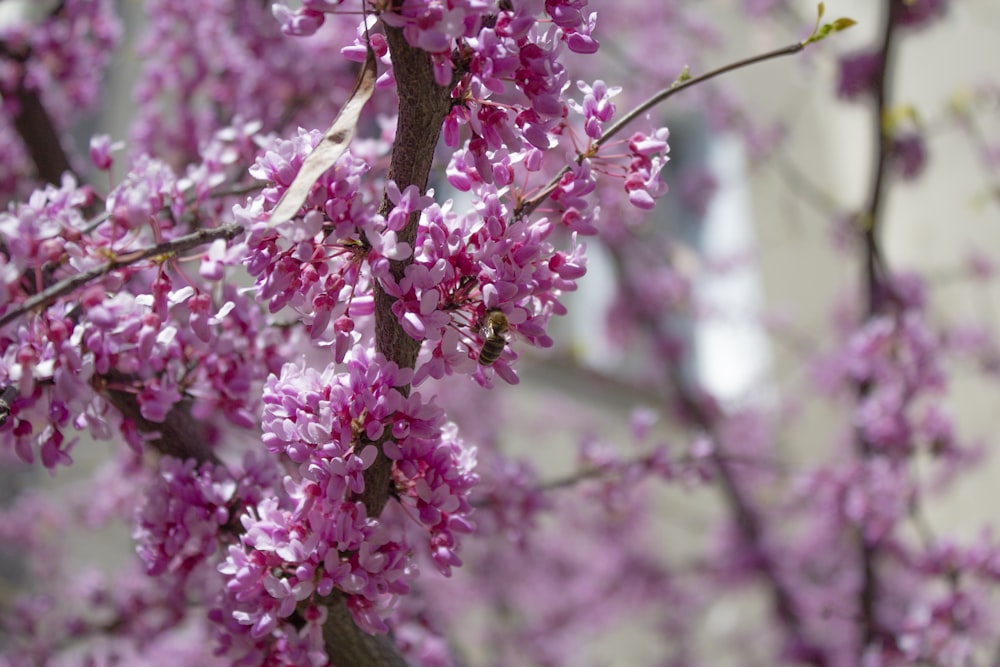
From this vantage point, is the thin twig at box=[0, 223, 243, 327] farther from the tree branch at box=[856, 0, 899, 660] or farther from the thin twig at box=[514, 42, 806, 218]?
the tree branch at box=[856, 0, 899, 660]

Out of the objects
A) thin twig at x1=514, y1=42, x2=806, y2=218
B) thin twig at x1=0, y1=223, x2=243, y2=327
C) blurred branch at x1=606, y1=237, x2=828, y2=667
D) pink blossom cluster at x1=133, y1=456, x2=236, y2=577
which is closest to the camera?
Result: thin twig at x1=0, y1=223, x2=243, y2=327

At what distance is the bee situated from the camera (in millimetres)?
612

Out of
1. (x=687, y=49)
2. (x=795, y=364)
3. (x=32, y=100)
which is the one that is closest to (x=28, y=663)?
(x=32, y=100)

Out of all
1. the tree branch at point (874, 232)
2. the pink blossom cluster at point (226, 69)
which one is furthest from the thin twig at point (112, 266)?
the tree branch at point (874, 232)

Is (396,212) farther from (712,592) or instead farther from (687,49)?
(687,49)

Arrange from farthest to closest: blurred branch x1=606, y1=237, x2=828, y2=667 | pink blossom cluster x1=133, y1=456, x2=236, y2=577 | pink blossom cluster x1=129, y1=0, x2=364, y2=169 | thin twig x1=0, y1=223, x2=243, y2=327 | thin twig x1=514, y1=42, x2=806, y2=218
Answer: blurred branch x1=606, y1=237, x2=828, y2=667 → pink blossom cluster x1=129, y1=0, x2=364, y2=169 → pink blossom cluster x1=133, y1=456, x2=236, y2=577 → thin twig x1=514, y1=42, x2=806, y2=218 → thin twig x1=0, y1=223, x2=243, y2=327

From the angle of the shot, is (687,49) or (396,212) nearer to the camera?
(396,212)

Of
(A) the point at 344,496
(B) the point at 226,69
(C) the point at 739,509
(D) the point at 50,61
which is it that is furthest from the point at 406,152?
(C) the point at 739,509

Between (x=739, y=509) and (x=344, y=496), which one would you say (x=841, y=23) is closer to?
(x=344, y=496)

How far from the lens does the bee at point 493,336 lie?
24.1 inches

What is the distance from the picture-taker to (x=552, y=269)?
2.18 ft

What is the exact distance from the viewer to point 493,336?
62 centimetres

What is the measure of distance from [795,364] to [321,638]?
141 inches

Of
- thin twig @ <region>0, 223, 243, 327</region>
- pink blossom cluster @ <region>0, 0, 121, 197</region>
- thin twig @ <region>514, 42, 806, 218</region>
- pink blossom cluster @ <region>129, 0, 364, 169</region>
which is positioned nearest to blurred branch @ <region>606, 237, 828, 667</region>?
pink blossom cluster @ <region>129, 0, 364, 169</region>
